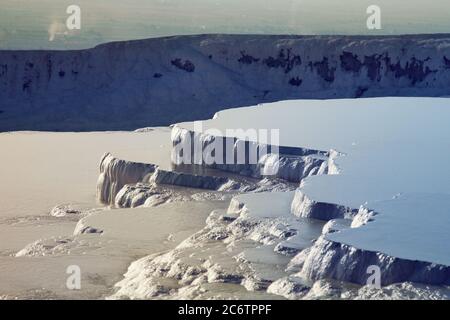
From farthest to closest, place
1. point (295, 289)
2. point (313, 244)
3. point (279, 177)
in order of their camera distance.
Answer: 1. point (279, 177)
2. point (313, 244)
3. point (295, 289)

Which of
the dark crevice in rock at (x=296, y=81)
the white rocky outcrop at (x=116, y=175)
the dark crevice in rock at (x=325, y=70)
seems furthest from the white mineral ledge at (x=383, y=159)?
the dark crevice in rock at (x=325, y=70)

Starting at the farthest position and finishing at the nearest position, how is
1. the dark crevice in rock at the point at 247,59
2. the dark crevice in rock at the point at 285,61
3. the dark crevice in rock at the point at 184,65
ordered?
the dark crevice in rock at the point at 247,59 → the dark crevice in rock at the point at 184,65 → the dark crevice in rock at the point at 285,61

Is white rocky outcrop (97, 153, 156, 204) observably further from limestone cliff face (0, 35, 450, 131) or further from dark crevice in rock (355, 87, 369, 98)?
dark crevice in rock (355, 87, 369, 98)

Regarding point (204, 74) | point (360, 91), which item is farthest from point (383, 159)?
point (204, 74)

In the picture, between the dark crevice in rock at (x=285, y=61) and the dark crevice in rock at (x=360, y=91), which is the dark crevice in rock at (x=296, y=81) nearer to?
the dark crevice in rock at (x=285, y=61)

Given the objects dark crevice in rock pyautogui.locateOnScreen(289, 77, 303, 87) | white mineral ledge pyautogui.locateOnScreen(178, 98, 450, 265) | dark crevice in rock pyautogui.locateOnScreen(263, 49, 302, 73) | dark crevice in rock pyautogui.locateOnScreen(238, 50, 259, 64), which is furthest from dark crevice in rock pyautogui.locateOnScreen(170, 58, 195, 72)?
white mineral ledge pyautogui.locateOnScreen(178, 98, 450, 265)

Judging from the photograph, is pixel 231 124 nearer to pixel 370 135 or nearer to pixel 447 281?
pixel 370 135

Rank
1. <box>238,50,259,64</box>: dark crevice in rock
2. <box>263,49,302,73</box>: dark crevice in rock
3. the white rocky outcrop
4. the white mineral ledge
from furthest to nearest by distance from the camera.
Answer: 1. <box>238,50,259,64</box>: dark crevice in rock
2. <box>263,49,302,73</box>: dark crevice in rock
3. the white rocky outcrop
4. the white mineral ledge

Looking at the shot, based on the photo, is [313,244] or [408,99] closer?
[313,244]

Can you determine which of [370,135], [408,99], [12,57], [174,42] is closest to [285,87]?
[174,42]
